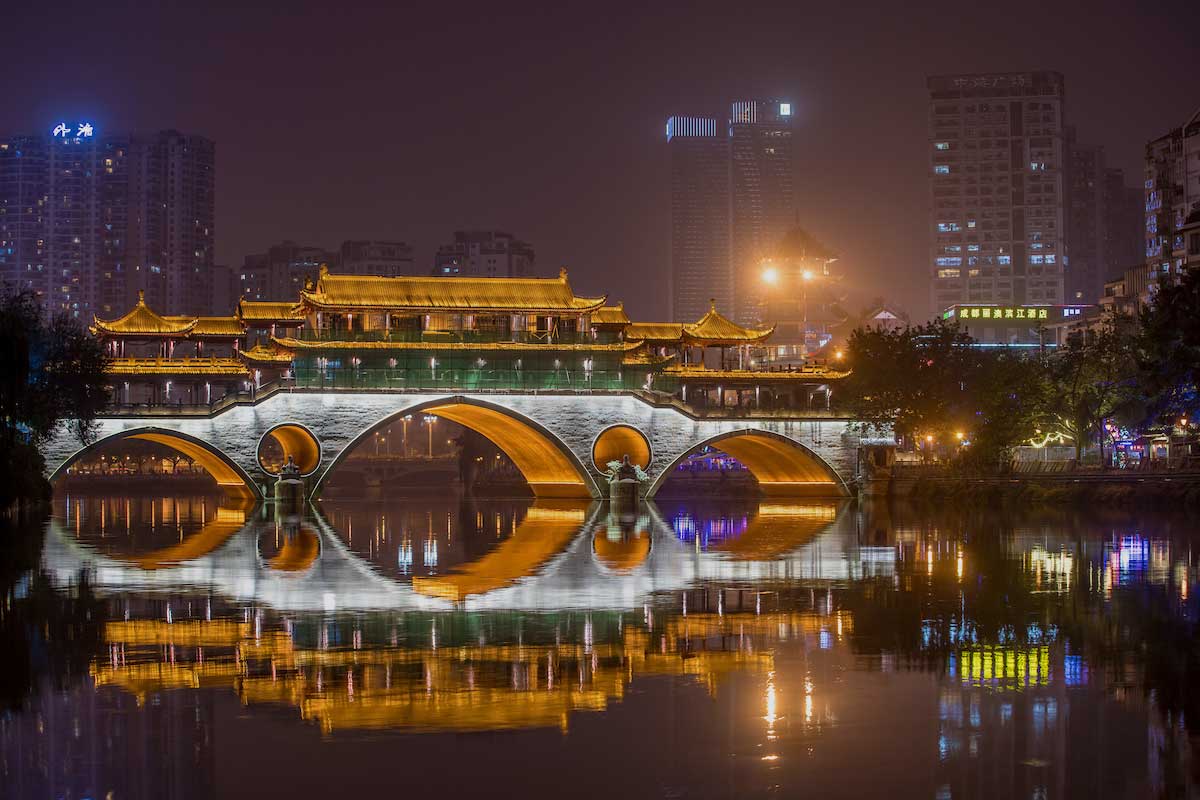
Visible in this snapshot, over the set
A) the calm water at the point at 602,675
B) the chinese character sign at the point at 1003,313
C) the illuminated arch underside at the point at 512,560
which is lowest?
the calm water at the point at 602,675

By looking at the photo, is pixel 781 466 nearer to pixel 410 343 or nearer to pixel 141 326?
pixel 410 343

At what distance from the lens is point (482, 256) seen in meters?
167

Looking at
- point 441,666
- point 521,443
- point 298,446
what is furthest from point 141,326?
point 441,666

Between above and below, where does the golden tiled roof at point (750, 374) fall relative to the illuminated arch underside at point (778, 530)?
above

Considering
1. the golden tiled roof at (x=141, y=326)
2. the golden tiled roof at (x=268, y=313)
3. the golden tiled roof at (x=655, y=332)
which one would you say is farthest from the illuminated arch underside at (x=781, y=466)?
the golden tiled roof at (x=141, y=326)

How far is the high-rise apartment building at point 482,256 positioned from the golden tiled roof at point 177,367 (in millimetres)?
105795

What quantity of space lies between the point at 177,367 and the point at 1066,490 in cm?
3698

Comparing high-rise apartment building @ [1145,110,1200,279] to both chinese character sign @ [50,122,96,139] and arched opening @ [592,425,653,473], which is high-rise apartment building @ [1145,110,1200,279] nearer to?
arched opening @ [592,425,653,473]

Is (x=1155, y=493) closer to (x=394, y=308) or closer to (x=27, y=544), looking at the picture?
(x=394, y=308)

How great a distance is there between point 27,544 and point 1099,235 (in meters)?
165

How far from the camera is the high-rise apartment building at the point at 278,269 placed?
170 metres

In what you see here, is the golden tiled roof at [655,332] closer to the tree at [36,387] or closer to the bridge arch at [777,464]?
the bridge arch at [777,464]

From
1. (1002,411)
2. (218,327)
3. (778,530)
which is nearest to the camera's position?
(778,530)

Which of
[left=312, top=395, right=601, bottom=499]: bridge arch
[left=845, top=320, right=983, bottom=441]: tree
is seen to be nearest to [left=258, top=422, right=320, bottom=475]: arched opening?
[left=312, top=395, right=601, bottom=499]: bridge arch
